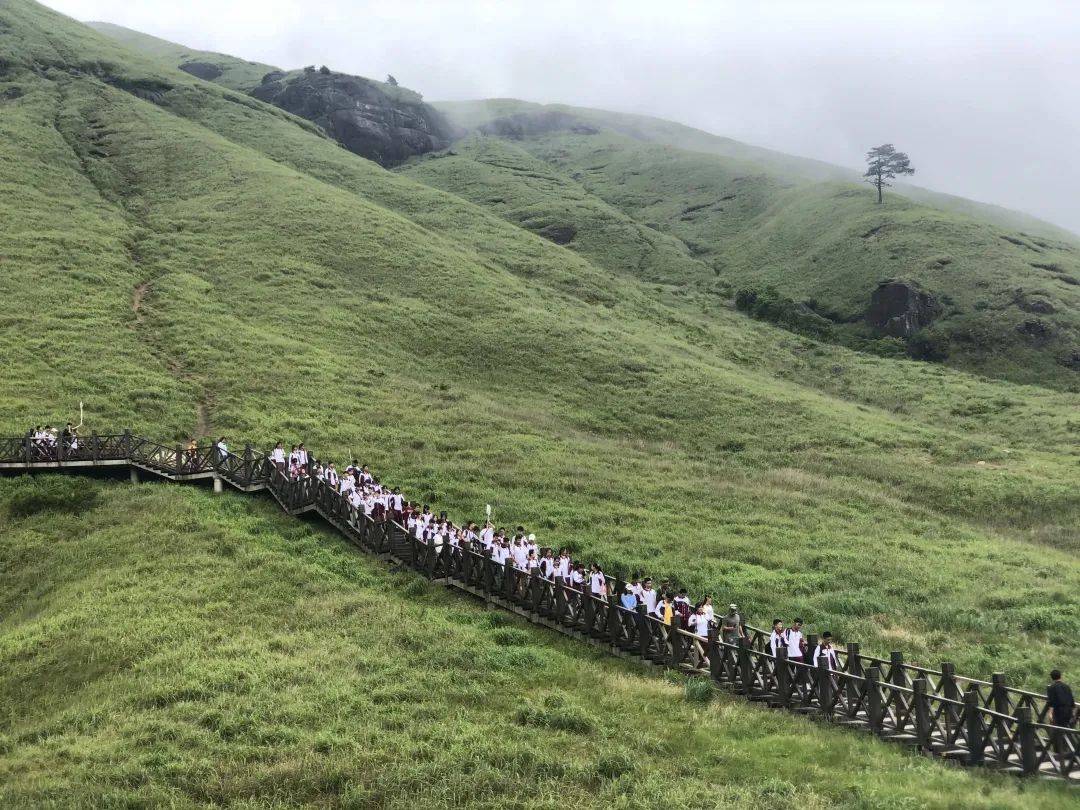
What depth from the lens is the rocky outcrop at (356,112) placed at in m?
146

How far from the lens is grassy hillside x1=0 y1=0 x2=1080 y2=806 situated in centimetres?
2633

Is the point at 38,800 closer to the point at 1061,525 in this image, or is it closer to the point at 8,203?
the point at 1061,525

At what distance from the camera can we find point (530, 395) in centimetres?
5041

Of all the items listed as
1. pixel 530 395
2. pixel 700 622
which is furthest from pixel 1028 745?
pixel 530 395

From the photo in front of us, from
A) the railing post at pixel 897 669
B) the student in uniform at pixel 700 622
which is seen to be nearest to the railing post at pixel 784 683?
the railing post at pixel 897 669

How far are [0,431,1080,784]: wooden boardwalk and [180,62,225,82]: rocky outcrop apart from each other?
179 metres

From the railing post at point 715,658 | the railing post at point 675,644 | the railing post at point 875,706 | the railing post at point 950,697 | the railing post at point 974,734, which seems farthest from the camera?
the railing post at point 675,644

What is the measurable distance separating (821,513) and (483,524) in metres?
14.9

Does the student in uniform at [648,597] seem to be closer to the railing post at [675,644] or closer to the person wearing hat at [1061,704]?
the railing post at [675,644]

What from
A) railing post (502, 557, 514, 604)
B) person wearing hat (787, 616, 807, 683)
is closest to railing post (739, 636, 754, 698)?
person wearing hat (787, 616, 807, 683)

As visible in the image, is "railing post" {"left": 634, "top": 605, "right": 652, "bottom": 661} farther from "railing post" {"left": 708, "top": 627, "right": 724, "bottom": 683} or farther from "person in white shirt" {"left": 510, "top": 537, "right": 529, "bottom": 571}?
"person in white shirt" {"left": 510, "top": 537, "right": 529, "bottom": 571}

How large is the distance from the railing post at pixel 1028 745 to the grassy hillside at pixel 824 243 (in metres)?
64.8

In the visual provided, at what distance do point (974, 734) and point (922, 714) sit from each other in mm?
910

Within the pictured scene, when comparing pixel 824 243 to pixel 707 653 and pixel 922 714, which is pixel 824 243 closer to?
pixel 707 653
